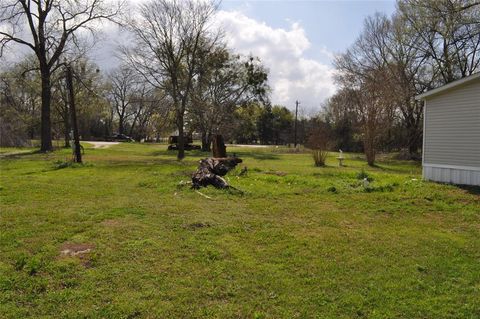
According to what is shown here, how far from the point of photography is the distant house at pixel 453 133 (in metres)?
10.6

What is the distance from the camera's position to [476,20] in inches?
793

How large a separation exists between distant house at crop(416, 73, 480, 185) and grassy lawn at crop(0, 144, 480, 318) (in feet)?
6.69

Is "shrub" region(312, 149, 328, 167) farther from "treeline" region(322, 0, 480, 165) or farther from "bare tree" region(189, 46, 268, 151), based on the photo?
"bare tree" region(189, 46, 268, 151)

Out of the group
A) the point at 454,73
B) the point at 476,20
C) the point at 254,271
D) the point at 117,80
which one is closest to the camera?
the point at 254,271

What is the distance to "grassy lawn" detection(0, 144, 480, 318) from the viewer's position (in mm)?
3627

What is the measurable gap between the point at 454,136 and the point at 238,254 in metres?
8.95

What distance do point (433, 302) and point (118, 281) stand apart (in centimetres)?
316

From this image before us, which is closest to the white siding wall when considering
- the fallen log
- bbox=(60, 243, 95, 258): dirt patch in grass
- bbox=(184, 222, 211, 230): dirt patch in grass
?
the fallen log

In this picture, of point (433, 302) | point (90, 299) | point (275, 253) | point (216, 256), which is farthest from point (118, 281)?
point (433, 302)

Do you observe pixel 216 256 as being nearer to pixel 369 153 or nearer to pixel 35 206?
pixel 35 206

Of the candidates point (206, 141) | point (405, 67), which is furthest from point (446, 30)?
point (206, 141)

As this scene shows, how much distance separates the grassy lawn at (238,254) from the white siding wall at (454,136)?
1.99 m

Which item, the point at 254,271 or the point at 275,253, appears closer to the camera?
the point at 254,271

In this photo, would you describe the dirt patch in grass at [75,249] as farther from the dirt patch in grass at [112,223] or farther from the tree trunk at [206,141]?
the tree trunk at [206,141]
